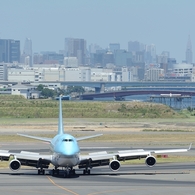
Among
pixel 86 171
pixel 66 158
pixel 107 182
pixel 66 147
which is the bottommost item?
pixel 107 182

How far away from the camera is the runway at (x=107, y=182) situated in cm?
4659

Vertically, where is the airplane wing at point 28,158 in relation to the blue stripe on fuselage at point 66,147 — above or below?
below

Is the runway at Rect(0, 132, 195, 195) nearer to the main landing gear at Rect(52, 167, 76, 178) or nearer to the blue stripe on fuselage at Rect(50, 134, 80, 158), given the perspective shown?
the main landing gear at Rect(52, 167, 76, 178)

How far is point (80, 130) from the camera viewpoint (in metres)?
113

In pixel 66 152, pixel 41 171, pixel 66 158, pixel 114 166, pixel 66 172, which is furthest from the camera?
pixel 41 171

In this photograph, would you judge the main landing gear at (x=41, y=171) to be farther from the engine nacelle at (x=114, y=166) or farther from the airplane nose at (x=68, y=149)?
the engine nacelle at (x=114, y=166)

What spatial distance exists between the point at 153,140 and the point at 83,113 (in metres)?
66.6

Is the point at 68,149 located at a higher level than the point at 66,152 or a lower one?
higher

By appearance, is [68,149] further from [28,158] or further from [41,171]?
[41,171]

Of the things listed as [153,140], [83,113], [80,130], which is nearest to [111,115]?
[83,113]

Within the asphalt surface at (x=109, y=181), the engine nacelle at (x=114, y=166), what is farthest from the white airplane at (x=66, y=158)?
the asphalt surface at (x=109, y=181)

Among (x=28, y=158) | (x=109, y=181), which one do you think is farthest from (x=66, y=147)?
(x=28, y=158)

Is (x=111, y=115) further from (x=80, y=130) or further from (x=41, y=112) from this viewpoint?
(x=80, y=130)

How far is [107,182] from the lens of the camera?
51.1 m
